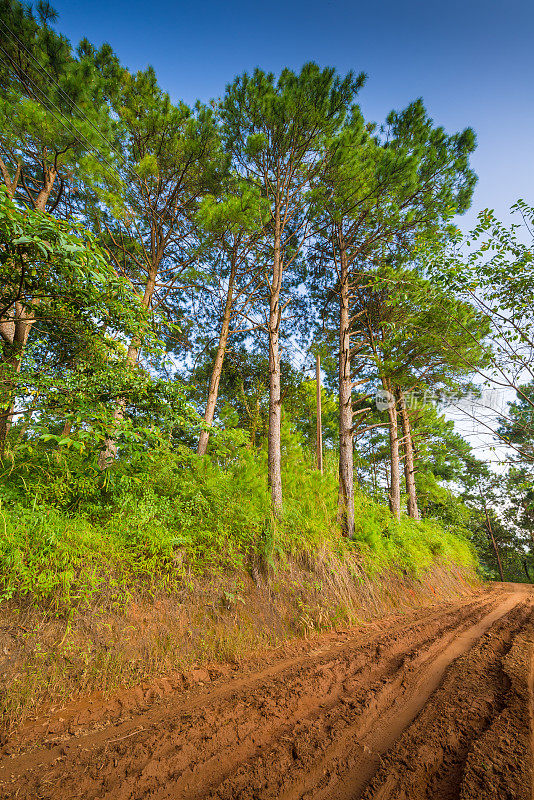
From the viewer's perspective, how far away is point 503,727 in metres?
2.13

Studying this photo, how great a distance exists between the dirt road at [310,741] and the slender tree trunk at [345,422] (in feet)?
9.67

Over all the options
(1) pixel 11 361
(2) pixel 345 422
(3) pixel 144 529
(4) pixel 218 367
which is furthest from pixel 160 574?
(4) pixel 218 367

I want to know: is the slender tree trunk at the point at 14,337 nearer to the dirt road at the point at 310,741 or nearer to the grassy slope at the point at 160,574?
the grassy slope at the point at 160,574

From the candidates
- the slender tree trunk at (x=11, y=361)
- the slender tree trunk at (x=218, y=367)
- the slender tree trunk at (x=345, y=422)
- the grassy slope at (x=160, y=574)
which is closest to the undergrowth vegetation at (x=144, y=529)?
the grassy slope at (x=160, y=574)

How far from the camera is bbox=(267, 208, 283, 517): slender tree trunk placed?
5461mm

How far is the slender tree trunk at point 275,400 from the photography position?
546cm

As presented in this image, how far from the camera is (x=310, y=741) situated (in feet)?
6.84

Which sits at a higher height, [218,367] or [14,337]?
[218,367]

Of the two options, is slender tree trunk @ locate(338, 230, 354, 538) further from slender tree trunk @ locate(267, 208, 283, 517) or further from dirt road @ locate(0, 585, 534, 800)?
dirt road @ locate(0, 585, 534, 800)

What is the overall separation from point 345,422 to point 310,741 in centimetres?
570

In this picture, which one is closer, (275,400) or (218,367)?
(275,400)

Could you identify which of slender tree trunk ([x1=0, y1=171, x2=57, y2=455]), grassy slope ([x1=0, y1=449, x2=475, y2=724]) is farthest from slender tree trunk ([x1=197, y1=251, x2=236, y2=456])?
slender tree trunk ([x1=0, y1=171, x2=57, y2=455])

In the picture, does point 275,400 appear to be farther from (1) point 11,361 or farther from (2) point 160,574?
(1) point 11,361

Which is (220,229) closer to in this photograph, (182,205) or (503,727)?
(182,205)
